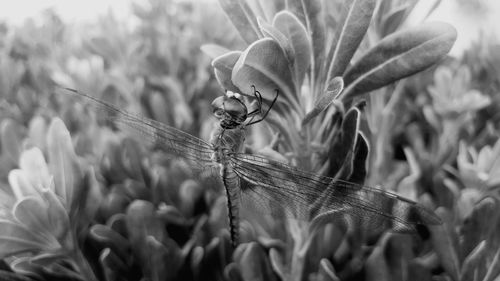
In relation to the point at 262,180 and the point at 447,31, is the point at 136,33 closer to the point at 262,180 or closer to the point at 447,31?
the point at 262,180

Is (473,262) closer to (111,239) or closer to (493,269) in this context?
(493,269)

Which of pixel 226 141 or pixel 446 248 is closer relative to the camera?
pixel 446 248

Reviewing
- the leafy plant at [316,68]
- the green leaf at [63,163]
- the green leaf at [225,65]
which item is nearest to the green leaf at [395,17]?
the leafy plant at [316,68]

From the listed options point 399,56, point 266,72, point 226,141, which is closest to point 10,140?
point 226,141

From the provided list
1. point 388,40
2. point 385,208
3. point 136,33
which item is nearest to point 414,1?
point 388,40

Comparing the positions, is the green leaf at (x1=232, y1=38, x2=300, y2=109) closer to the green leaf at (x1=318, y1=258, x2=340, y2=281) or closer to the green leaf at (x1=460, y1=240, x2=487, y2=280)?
the green leaf at (x1=318, y1=258, x2=340, y2=281)
